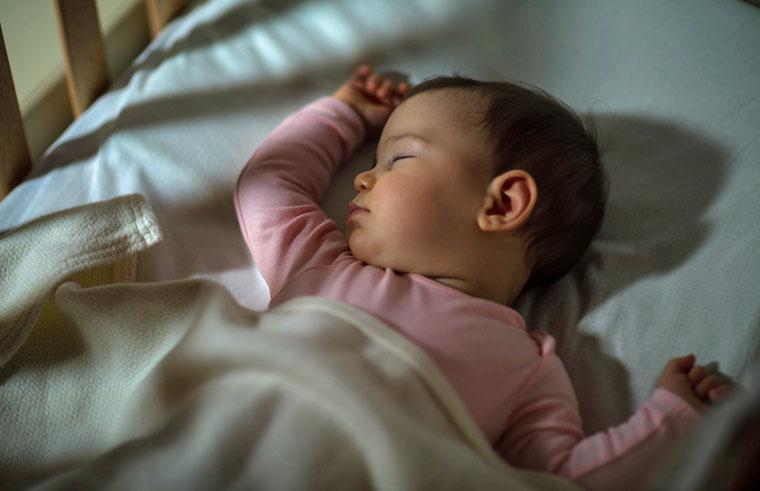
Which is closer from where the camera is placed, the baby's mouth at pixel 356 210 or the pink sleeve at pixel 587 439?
the pink sleeve at pixel 587 439

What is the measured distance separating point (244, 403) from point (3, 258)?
0.37 m

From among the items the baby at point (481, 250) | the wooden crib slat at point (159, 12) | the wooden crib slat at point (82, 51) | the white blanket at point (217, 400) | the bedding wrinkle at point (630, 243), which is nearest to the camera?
the white blanket at point (217, 400)

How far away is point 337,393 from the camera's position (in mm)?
575

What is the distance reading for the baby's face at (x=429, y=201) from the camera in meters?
0.76

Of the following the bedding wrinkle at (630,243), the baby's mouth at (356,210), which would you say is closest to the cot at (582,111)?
the bedding wrinkle at (630,243)

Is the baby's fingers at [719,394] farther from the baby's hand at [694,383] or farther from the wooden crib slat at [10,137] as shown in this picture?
the wooden crib slat at [10,137]

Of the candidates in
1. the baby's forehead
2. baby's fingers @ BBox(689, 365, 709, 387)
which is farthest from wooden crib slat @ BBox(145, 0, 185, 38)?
baby's fingers @ BBox(689, 365, 709, 387)

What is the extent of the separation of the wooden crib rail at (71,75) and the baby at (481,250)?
329 mm

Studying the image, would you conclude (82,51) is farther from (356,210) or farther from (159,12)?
(356,210)

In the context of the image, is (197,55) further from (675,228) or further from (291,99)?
(675,228)

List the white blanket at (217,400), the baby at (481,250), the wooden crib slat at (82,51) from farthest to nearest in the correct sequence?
the wooden crib slat at (82,51), the baby at (481,250), the white blanket at (217,400)

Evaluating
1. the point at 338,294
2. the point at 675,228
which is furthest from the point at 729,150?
the point at 338,294

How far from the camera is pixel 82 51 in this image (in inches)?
40.3

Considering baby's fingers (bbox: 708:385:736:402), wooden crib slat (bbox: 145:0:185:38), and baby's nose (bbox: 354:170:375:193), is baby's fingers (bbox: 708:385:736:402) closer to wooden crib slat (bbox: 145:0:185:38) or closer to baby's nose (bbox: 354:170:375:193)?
baby's nose (bbox: 354:170:375:193)
